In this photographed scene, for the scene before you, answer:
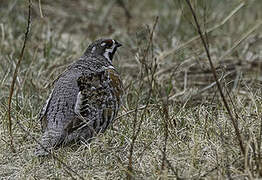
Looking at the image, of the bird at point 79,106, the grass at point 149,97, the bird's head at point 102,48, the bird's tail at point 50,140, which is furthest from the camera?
the bird's head at point 102,48

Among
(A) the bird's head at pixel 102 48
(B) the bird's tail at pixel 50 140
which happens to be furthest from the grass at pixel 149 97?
(A) the bird's head at pixel 102 48

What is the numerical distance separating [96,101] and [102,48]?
3.06 ft

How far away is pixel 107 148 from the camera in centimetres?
407

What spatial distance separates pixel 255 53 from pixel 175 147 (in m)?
3.81

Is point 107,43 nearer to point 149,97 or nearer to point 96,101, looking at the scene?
point 96,101

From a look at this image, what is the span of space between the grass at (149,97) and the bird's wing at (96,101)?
164mm

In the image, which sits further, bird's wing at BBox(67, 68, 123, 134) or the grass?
bird's wing at BBox(67, 68, 123, 134)

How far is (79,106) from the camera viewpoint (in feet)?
13.9

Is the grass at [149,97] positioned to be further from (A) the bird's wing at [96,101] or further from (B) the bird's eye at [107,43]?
(B) the bird's eye at [107,43]

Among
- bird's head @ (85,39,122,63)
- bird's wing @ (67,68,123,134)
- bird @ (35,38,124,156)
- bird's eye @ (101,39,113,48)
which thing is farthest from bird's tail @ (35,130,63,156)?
bird's eye @ (101,39,113,48)

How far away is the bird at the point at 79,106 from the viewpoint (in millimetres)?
4172

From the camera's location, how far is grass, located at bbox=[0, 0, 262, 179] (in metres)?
3.68

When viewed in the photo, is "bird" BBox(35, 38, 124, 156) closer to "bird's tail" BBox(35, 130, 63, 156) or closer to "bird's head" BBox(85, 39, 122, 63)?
"bird's tail" BBox(35, 130, 63, 156)

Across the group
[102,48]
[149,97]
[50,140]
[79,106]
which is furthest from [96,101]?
[102,48]
